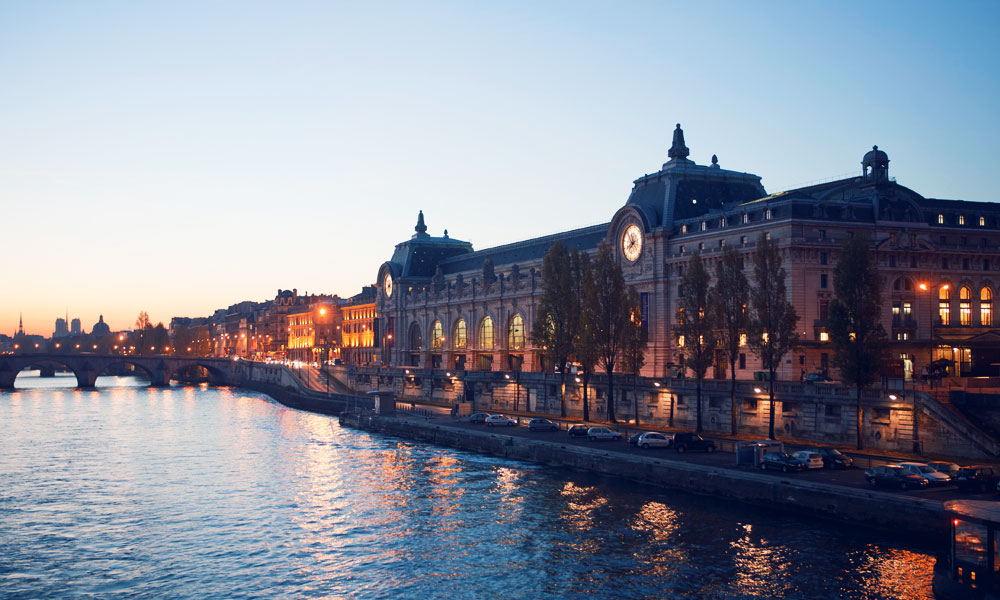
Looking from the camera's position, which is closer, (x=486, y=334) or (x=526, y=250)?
(x=486, y=334)

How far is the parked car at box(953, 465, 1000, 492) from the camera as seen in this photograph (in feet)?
156

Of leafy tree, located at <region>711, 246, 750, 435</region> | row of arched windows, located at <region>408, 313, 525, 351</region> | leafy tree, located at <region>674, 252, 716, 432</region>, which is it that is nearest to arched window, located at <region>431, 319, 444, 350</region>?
row of arched windows, located at <region>408, 313, 525, 351</region>

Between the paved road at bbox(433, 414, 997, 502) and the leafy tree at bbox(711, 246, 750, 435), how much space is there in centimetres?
1039

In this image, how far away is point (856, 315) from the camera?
6312 cm

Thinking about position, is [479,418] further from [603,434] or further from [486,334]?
[486,334]

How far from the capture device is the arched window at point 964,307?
83.8 m

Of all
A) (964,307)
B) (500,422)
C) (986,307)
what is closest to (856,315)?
(964,307)

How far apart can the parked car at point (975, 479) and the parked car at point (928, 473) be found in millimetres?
792

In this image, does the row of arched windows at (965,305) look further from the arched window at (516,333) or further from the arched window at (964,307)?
the arched window at (516,333)

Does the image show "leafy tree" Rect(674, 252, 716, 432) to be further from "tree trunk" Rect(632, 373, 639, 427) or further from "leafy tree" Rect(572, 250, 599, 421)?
"leafy tree" Rect(572, 250, 599, 421)

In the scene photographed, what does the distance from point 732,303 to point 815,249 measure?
13.0m

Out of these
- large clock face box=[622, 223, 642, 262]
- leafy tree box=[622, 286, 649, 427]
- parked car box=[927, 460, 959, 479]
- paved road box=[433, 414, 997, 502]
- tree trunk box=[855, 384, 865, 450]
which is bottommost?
Answer: paved road box=[433, 414, 997, 502]

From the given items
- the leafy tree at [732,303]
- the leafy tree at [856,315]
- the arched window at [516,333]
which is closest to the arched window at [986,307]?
the leafy tree at [856,315]

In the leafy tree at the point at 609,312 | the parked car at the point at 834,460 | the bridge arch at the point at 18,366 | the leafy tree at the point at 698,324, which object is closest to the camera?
the parked car at the point at 834,460
